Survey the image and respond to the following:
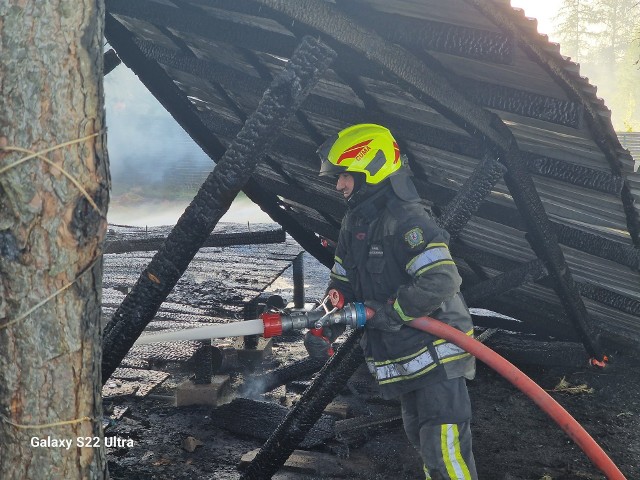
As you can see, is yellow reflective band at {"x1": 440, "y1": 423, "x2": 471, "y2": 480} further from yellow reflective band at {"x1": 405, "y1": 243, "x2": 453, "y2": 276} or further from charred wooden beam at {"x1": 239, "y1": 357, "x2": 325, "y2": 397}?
charred wooden beam at {"x1": 239, "y1": 357, "x2": 325, "y2": 397}

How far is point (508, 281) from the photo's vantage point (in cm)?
443

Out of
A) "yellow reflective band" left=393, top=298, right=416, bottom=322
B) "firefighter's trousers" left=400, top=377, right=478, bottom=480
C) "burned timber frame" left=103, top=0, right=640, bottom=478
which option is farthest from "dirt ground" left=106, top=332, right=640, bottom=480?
"yellow reflective band" left=393, top=298, right=416, bottom=322

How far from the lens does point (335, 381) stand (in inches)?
141

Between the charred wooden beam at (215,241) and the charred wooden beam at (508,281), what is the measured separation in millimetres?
2404

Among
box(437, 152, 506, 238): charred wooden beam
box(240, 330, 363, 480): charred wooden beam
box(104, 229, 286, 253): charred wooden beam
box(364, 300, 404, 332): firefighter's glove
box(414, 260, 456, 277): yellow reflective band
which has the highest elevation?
box(104, 229, 286, 253): charred wooden beam

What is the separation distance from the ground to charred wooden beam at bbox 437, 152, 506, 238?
5.97 feet

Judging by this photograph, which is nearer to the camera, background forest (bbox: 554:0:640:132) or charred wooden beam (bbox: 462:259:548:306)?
charred wooden beam (bbox: 462:259:548:306)

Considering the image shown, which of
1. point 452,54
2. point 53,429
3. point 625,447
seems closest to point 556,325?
point 625,447

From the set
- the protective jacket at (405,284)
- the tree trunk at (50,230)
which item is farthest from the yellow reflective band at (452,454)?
the tree trunk at (50,230)

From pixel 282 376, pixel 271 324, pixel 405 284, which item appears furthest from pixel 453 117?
pixel 282 376

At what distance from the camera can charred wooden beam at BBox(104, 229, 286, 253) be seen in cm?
585

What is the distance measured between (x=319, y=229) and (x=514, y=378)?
371 centimetres

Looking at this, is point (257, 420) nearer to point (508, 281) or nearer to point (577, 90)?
point (508, 281)

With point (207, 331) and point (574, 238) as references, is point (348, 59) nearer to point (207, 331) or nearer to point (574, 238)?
point (207, 331)
